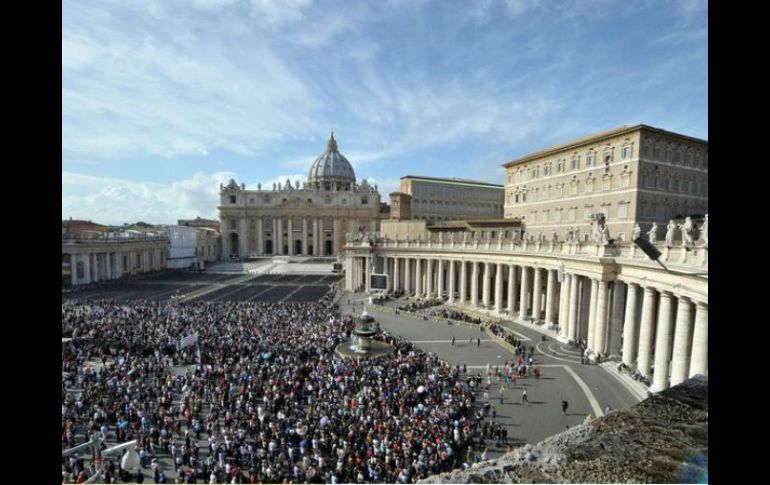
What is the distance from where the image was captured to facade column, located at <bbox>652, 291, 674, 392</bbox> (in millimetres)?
20044

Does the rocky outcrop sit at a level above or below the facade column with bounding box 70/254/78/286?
above

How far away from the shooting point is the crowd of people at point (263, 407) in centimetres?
1387

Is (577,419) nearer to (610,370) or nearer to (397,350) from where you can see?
(610,370)

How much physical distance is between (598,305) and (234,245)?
113700 millimetres

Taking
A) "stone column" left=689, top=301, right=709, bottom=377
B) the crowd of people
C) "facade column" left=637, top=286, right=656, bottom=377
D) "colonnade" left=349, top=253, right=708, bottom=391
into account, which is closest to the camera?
the crowd of people

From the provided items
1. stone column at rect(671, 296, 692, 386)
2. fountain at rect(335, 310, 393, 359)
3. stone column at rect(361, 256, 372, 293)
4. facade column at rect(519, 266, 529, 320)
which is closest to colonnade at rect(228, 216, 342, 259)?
stone column at rect(361, 256, 372, 293)

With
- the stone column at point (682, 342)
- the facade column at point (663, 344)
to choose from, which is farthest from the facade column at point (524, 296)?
the stone column at point (682, 342)

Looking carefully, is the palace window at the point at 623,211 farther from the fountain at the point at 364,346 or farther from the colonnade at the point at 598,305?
the fountain at the point at 364,346

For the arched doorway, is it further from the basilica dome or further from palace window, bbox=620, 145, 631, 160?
palace window, bbox=620, 145, 631, 160

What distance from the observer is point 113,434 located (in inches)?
645

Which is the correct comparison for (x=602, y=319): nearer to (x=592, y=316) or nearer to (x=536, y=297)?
(x=592, y=316)

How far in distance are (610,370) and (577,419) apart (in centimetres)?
800
